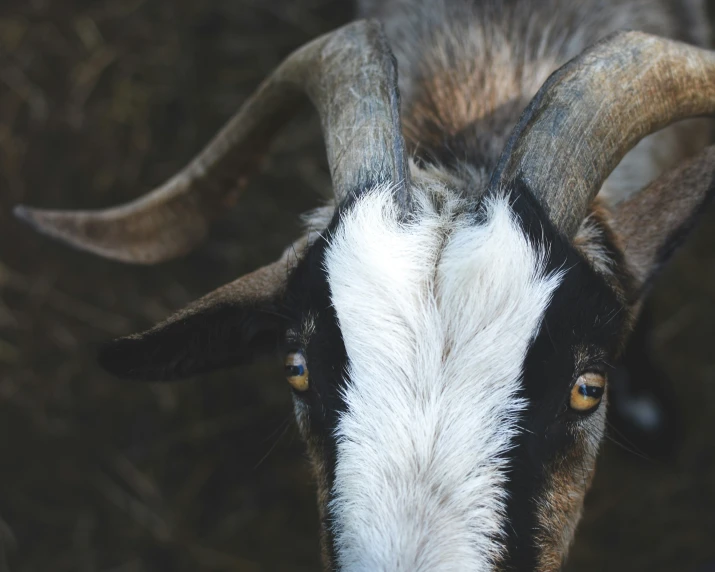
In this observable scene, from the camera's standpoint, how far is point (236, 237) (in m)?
5.77

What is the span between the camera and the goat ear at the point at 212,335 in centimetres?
280

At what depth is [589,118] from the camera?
2436mm

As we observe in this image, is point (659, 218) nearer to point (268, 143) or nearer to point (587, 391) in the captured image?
point (587, 391)

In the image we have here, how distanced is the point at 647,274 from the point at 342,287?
1163 millimetres

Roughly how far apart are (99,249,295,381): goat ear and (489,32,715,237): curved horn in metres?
0.93

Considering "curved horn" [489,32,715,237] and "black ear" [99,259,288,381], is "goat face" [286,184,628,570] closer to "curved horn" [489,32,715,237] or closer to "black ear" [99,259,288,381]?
"curved horn" [489,32,715,237]

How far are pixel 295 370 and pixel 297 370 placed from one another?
0.04 ft

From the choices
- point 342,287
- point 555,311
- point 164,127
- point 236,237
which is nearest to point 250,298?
point 342,287

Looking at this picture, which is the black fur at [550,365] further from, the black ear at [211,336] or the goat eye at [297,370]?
the black ear at [211,336]

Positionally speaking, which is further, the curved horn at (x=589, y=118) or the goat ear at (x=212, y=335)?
the goat ear at (x=212, y=335)

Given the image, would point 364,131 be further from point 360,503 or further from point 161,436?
point 161,436

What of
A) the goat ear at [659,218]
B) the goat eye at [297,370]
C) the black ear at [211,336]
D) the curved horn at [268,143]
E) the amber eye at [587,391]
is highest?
the curved horn at [268,143]

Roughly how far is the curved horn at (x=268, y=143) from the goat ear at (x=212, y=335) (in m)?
0.51

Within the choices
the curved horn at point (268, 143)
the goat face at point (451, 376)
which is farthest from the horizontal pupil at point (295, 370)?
the curved horn at point (268, 143)
